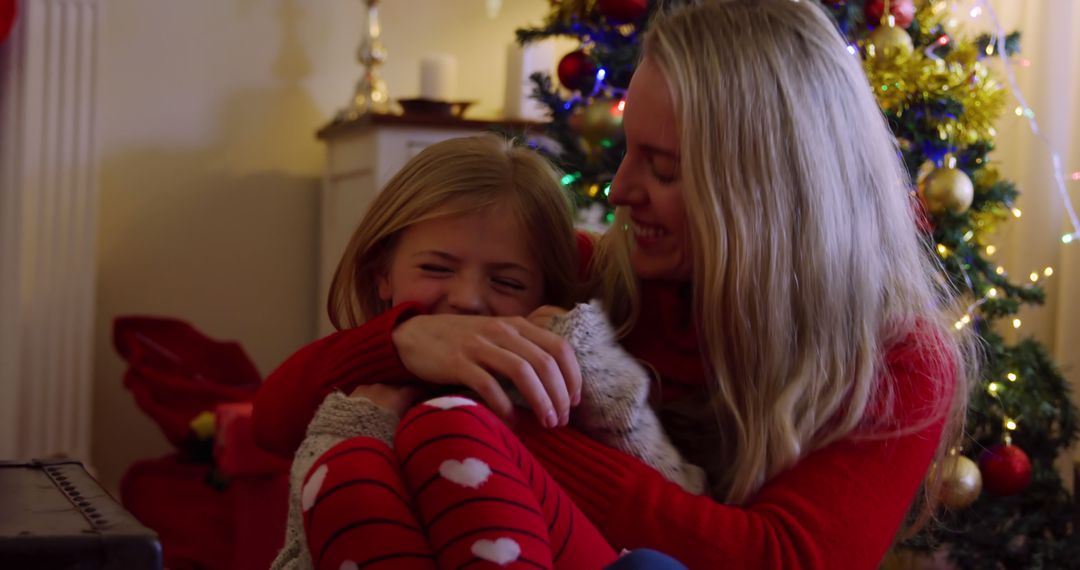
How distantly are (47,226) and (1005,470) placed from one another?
6.75 ft

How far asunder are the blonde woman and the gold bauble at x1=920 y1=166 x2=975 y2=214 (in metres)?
0.79

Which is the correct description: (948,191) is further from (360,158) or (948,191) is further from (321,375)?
(360,158)

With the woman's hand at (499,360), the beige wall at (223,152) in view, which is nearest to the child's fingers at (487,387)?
the woman's hand at (499,360)

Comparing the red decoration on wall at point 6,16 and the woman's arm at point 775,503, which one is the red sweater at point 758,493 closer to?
the woman's arm at point 775,503

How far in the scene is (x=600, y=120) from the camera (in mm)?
2008

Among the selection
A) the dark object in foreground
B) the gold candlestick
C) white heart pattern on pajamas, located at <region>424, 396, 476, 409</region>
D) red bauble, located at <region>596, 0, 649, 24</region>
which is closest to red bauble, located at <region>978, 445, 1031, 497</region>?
red bauble, located at <region>596, 0, 649, 24</region>

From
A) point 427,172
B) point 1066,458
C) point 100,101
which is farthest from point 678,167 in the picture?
point 100,101

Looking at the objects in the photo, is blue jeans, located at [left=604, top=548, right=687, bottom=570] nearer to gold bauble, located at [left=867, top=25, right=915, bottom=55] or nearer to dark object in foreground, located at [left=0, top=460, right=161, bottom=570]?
dark object in foreground, located at [left=0, top=460, right=161, bottom=570]

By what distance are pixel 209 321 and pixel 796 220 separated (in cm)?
227

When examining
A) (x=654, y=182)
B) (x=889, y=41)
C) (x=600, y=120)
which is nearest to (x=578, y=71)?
(x=600, y=120)

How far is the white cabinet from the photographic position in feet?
8.90

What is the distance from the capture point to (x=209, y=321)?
3105 mm

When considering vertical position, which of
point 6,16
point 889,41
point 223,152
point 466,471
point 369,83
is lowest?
point 223,152

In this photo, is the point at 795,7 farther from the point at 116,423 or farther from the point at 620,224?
the point at 116,423
